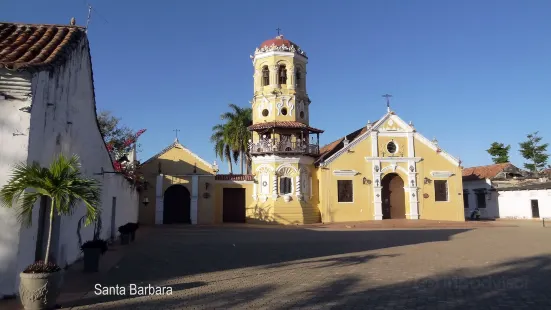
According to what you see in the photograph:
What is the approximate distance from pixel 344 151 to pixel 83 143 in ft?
71.1

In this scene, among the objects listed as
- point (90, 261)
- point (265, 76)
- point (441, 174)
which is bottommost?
point (90, 261)

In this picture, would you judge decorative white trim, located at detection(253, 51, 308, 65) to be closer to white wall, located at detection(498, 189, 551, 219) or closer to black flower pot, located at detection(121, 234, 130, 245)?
black flower pot, located at detection(121, 234, 130, 245)

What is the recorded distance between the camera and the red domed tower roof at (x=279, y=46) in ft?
100

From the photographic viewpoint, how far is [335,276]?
8922 mm

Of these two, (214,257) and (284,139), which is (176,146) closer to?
(284,139)

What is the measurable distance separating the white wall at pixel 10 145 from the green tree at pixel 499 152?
5598 centimetres

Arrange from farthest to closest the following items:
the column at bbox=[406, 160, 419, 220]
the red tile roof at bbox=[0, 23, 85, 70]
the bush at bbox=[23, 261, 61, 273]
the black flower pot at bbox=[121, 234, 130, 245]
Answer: the column at bbox=[406, 160, 419, 220], the black flower pot at bbox=[121, 234, 130, 245], the red tile roof at bbox=[0, 23, 85, 70], the bush at bbox=[23, 261, 61, 273]

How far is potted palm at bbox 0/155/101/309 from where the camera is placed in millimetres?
5945

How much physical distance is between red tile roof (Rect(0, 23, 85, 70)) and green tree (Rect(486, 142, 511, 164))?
54384 millimetres

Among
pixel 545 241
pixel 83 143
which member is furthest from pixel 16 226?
pixel 545 241

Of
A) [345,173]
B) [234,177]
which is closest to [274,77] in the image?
[234,177]

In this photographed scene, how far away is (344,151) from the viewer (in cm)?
3009

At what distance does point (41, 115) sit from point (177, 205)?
2250cm

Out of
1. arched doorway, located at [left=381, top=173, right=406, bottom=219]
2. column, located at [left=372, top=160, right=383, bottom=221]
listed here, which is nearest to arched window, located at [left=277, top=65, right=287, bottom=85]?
column, located at [left=372, top=160, right=383, bottom=221]
